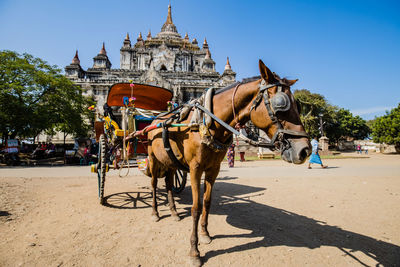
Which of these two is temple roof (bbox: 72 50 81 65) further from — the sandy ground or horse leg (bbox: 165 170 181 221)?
horse leg (bbox: 165 170 181 221)

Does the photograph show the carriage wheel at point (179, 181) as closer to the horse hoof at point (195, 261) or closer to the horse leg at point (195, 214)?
the horse leg at point (195, 214)

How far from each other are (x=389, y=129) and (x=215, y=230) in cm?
3308

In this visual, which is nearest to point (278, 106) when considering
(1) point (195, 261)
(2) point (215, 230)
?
(1) point (195, 261)

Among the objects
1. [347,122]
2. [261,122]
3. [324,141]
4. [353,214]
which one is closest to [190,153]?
[261,122]

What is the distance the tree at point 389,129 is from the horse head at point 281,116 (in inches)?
1269

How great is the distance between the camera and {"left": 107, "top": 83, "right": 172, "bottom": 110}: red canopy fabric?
446 centimetres

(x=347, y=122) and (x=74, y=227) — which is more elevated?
(x=347, y=122)

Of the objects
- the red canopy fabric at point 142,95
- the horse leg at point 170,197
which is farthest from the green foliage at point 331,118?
the horse leg at point 170,197

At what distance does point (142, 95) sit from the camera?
498 cm

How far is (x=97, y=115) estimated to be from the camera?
5.27 meters

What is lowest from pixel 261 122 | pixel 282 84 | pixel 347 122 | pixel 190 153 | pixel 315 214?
pixel 315 214

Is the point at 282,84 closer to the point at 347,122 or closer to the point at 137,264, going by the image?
the point at 137,264

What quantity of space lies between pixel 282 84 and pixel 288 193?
4549 millimetres

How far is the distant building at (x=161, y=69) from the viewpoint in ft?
105
